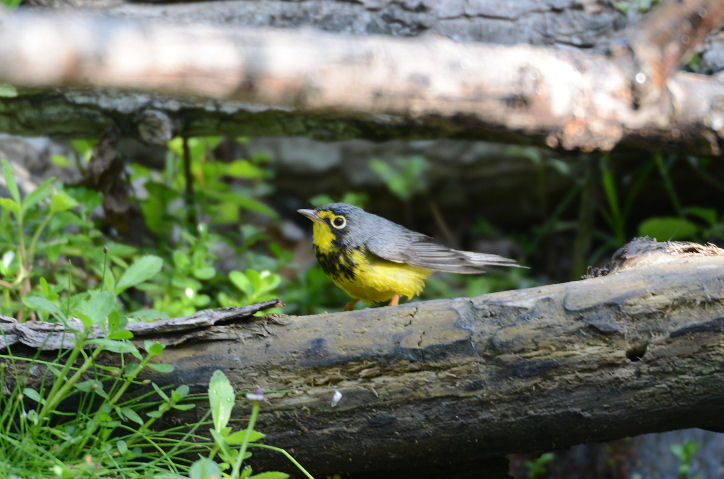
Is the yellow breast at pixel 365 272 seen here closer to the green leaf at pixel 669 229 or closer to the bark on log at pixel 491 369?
the bark on log at pixel 491 369

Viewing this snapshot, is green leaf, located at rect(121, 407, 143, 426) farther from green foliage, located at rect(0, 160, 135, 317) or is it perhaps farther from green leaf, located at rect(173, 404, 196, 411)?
green foliage, located at rect(0, 160, 135, 317)

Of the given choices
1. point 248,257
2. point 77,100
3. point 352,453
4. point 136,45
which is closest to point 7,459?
point 352,453

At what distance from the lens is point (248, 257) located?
4840mm

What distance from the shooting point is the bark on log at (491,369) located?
2.59 meters

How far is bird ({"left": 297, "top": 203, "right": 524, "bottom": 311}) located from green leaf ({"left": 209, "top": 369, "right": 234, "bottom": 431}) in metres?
1.47

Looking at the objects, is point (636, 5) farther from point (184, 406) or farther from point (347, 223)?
point (184, 406)

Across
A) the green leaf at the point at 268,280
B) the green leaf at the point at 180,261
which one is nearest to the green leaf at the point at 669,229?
the green leaf at the point at 268,280

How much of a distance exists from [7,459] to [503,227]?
212 inches

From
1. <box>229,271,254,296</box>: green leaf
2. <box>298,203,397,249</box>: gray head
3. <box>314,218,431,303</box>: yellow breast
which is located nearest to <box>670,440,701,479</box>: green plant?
<box>314,218,431,303</box>: yellow breast

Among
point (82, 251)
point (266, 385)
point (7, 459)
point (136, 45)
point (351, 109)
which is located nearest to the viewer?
point (136, 45)

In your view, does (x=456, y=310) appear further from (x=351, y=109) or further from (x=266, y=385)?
(x=351, y=109)

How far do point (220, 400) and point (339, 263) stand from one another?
1.54m

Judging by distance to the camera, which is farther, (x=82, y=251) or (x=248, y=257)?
(x=248, y=257)

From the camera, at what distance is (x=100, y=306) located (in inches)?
90.7
